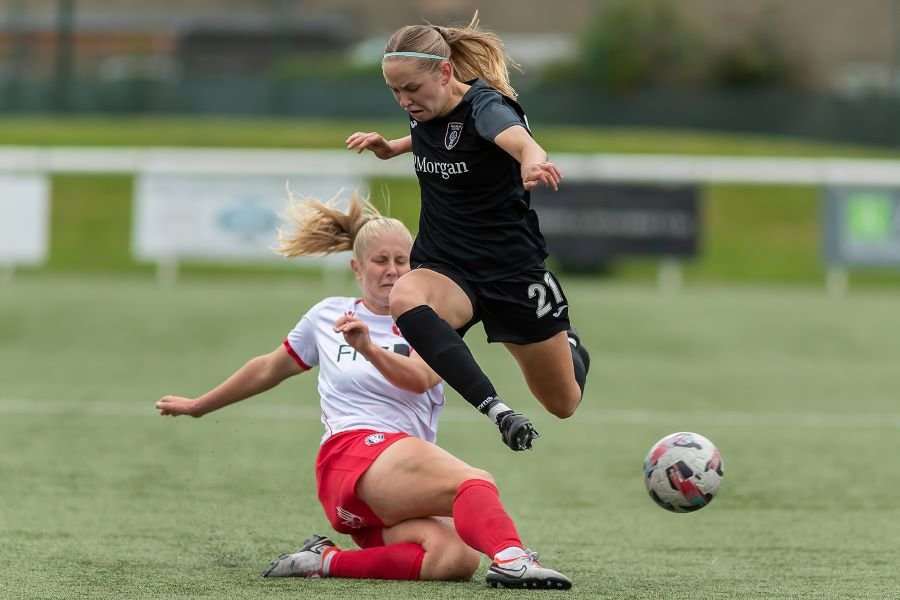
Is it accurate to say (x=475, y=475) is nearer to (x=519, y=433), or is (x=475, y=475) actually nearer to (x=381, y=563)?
(x=519, y=433)

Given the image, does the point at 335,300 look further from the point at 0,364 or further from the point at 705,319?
the point at 705,319

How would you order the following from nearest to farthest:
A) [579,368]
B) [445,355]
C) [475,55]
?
[445,355]
[475,55]
[579,368]

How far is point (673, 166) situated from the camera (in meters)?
17.5

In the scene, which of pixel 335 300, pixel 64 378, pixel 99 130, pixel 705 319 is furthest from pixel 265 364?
pixel 99 130

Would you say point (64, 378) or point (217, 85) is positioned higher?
point (217, 85)

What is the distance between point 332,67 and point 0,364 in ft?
65.2

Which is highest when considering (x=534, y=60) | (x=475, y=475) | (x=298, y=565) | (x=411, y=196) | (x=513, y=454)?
(x=534, y=60)

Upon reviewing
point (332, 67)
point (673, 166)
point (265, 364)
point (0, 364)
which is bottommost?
point (0, 364)

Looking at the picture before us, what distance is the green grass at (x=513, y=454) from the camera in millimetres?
5078

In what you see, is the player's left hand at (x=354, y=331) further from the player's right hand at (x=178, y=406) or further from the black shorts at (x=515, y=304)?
the player's right hand at (x=178, y=406)

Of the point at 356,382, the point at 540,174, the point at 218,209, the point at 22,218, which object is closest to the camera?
the point at 540,174

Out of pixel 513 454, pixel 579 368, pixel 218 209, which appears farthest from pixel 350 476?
pixel 218 209

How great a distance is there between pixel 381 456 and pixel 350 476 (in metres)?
0.12

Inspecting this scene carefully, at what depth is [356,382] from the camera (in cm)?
512
